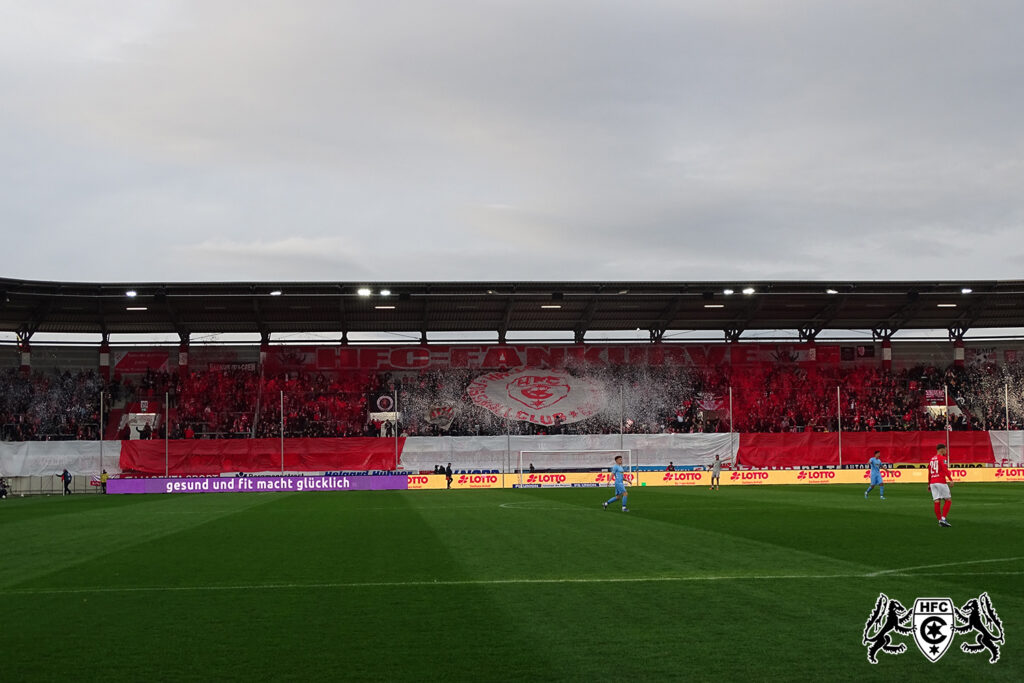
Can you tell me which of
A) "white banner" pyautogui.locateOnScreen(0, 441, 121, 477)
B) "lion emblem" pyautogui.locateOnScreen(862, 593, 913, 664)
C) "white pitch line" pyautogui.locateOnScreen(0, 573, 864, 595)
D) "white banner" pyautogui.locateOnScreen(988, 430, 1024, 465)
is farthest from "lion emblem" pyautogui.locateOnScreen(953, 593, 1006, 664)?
"white banner" pyautogui.locateOnScreen(0, 441, 121, 477)

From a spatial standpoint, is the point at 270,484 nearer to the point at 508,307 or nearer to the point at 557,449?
the point at 557,449

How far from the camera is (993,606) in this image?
39.8 ft

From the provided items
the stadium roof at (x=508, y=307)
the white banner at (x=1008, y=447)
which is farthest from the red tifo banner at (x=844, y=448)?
the stadium roof at (x=508, y=307)

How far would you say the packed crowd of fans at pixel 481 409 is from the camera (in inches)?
2341

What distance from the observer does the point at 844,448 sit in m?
54.9

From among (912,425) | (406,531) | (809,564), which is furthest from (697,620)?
(912,425)

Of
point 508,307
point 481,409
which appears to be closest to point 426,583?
point 481,409

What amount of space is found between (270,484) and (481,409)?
1617cm

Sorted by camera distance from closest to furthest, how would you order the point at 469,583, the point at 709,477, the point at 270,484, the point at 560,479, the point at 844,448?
the point at 469,583 < the point at 270,484 < the point at 560,479 < the point at 709,477 < the point at 844,448

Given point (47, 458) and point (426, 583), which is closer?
point (426, 583)

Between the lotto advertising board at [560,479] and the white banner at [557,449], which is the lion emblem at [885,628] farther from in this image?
the white banner at [557,449]

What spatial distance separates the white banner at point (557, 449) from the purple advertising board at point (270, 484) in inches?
156

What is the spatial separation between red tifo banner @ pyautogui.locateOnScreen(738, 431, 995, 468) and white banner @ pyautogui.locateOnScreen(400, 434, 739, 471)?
4.94 feet

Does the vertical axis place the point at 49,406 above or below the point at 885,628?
above
